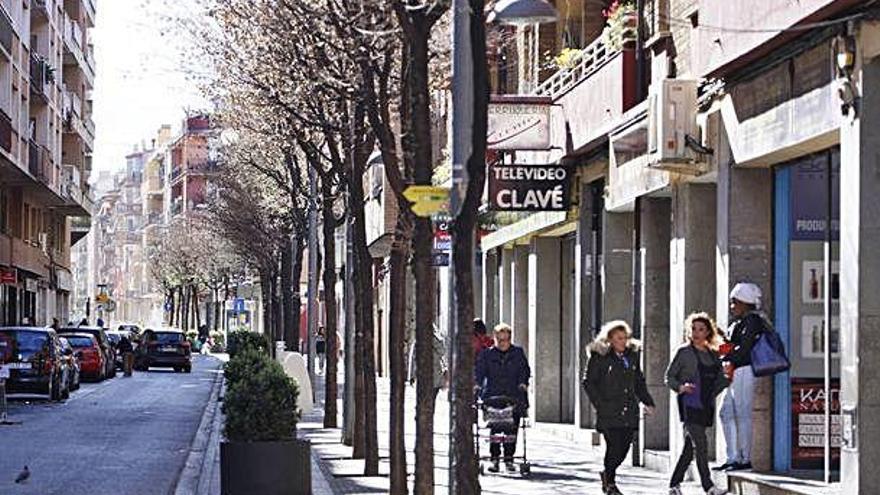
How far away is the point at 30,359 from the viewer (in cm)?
3931

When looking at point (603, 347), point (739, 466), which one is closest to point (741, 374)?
point (739, 466)

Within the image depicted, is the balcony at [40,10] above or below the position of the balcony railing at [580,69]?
above


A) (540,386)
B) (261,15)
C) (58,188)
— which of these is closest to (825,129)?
(261,15)

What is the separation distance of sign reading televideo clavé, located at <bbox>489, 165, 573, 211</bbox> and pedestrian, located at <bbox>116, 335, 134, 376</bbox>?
1374 inches

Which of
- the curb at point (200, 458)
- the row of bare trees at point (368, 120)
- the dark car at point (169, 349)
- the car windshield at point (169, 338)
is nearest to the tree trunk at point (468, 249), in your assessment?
the row of bare trees at point (368, 120)

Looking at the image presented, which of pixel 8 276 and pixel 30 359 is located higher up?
pixel 8 276

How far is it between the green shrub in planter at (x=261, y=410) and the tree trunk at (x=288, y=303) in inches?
1321

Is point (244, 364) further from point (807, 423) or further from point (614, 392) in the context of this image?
point (807, 423)

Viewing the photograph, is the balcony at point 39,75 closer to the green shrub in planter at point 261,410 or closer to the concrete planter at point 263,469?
the green shrub in planter at point 261,410

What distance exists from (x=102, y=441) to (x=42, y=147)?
37.0 m

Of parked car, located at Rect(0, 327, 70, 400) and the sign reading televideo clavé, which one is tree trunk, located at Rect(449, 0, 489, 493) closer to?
the sign reading televideo clavé

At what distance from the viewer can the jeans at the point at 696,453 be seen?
16.3 meters

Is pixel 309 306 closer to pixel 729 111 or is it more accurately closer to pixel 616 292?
pixel 616 292

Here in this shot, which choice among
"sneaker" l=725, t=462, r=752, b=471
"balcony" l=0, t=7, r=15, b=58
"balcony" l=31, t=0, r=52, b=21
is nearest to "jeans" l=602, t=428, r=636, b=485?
"sneaker" l=725, t=462, r=752, b=471
